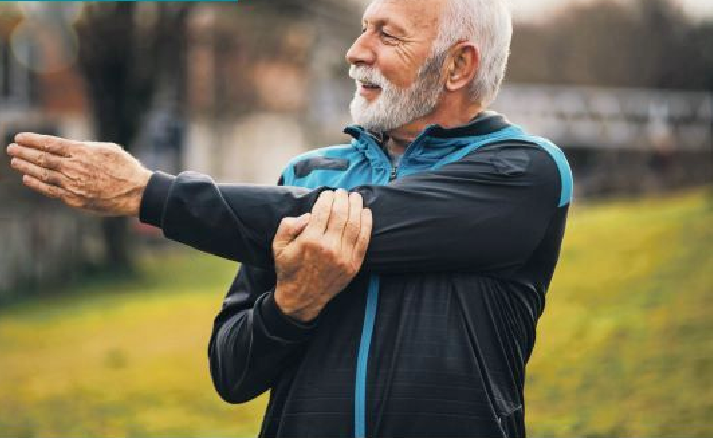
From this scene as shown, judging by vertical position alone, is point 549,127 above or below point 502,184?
below

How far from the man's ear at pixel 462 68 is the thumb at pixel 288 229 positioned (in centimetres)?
53

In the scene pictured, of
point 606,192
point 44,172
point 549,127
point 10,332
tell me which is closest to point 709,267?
point 10,332

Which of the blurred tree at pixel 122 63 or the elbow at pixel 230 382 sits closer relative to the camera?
the elbow at pixel 230 382

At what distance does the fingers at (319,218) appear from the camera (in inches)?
94.4

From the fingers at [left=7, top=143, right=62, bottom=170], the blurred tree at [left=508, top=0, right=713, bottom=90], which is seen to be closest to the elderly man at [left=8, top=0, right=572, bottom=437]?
the fingers at [left=7, top=143, right=62, bottom=170]

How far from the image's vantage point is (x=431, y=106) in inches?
106

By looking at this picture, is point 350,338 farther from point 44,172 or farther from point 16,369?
point 16,369

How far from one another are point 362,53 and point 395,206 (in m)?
0.41

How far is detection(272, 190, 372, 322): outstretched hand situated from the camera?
7.87 feet

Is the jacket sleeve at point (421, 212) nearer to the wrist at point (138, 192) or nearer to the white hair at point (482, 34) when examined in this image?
the wrist at point (138, 192)

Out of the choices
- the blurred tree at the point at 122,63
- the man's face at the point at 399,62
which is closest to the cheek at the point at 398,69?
the man's face at the point at 399,62

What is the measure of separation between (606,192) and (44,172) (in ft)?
90.4

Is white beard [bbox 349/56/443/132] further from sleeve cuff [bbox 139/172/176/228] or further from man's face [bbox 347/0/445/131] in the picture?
sleeve cuff [bbox 139/172/176/228]

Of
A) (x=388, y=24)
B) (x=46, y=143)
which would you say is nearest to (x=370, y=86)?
(x=388, y=24)
